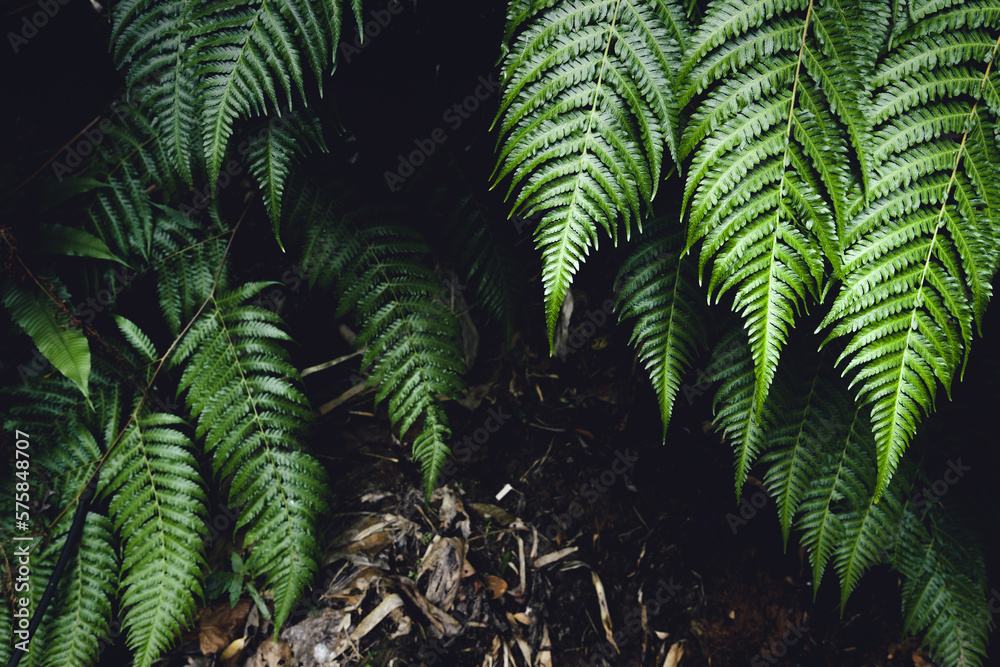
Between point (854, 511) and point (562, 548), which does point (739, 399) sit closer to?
point (854, 511)

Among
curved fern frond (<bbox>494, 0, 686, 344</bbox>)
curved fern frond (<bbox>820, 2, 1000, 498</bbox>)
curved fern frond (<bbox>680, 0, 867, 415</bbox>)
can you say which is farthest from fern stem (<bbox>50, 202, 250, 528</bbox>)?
curved fern frond (<bbox>820, 2, 1000, 498</bbox>)

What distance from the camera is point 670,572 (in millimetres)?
2125

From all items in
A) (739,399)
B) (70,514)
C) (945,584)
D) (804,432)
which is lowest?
(945,584)

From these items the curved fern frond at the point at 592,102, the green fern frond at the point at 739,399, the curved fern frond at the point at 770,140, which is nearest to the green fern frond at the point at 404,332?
the curved fern frond at the point at 592,102

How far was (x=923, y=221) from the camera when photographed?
1.20 metres

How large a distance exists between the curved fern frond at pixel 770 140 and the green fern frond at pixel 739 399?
479mm

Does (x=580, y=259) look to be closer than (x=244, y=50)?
Yes

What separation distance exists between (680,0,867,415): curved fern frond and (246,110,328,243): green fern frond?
1.06 meters

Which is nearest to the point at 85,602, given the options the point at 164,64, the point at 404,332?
the point at 404,332

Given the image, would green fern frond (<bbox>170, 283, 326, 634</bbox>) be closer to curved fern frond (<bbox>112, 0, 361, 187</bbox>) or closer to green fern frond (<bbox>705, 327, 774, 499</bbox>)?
curved fern frond (<bbox>112, 0, 361, 187</bbox>)

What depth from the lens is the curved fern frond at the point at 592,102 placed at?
1.23 meters

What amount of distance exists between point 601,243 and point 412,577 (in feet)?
4.85

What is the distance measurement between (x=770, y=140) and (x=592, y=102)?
408 mm

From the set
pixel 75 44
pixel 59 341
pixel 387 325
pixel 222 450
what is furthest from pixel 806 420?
pixel 75 44
